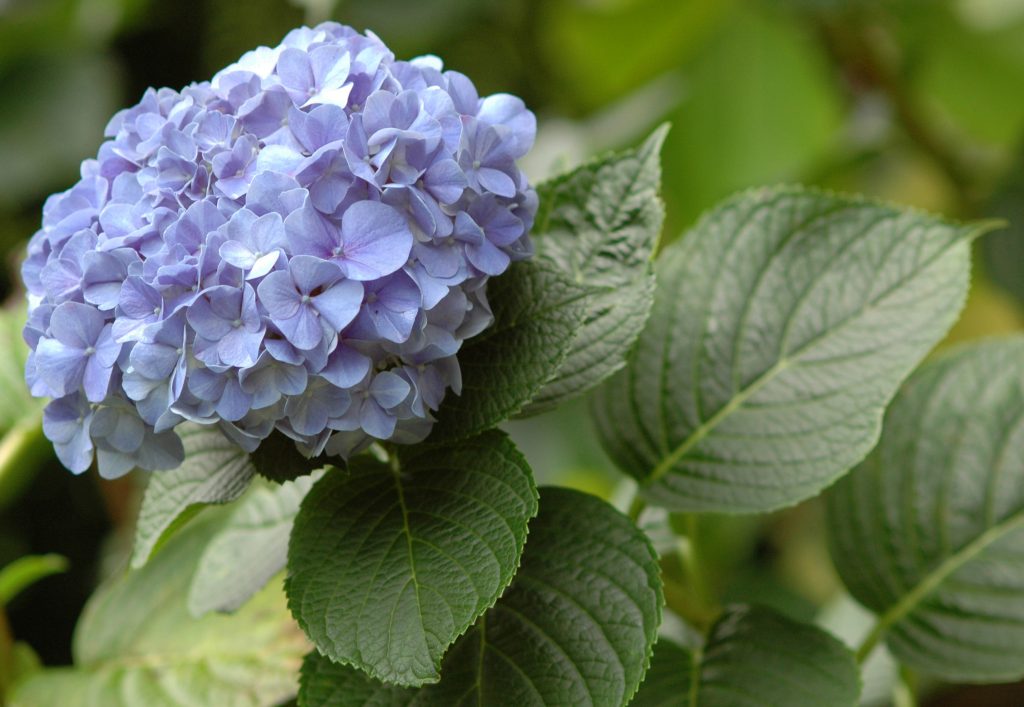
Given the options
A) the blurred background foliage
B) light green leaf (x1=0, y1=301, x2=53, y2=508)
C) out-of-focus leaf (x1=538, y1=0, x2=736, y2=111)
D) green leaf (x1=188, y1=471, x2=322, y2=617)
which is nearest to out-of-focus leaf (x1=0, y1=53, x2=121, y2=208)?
the blurred background foliage

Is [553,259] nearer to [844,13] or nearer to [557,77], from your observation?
[844,13]

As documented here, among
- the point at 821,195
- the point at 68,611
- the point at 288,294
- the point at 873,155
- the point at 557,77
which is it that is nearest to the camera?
the point at 288,294

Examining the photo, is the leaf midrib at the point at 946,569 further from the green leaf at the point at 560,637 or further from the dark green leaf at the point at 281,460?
the dark green leaf at the point at 281,460

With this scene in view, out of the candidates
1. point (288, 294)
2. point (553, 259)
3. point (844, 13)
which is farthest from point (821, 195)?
point (844, 13)

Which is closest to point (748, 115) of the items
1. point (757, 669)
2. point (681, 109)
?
point (681, 109)

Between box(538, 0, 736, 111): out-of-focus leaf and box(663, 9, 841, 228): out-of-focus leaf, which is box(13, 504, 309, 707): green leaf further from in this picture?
box(538, 0, 736, 111): out-of-focus leaf

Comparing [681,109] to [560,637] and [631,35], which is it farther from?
[560,637]

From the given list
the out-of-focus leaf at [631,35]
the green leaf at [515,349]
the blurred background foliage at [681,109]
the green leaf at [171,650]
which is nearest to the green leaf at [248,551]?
the green leaf at [171,650]
